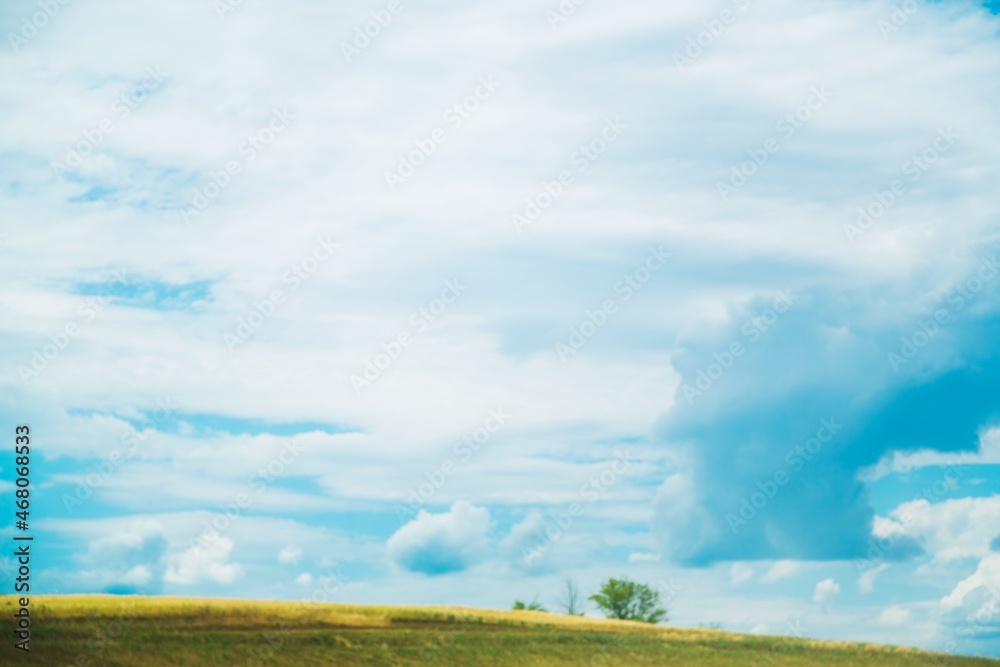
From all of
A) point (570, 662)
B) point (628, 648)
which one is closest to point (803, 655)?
point (628, 648)

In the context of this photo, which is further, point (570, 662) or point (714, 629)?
point (714, 629)

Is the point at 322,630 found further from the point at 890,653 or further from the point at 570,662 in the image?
the point at 890,653

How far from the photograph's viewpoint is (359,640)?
54.0 m

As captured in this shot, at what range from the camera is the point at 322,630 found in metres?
55.2

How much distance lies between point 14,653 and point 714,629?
5198cm

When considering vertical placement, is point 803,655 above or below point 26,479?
below

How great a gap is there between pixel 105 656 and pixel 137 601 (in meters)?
13.6

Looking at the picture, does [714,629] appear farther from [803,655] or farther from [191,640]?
[191,640]

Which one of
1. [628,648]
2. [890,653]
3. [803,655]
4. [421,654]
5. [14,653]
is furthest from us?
[890,653]

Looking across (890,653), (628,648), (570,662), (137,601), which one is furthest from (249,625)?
(890,653)

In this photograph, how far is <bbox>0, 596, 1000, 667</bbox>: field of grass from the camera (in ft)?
151

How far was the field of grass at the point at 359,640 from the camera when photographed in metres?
46.0

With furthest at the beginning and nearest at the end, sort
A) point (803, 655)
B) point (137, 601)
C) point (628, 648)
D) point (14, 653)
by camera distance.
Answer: point (803, 655) < point (628, 648) < point (137, 601) < point (14, 653)

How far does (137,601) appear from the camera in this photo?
187 feet
